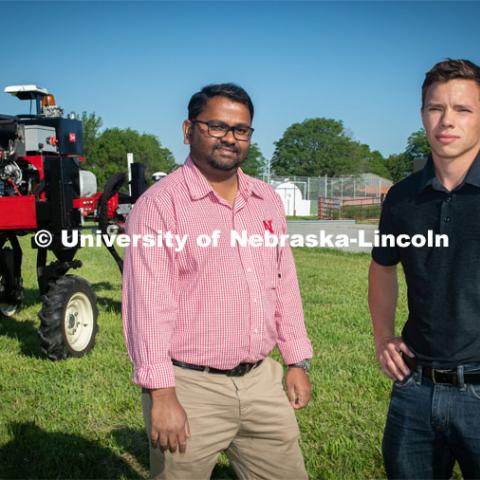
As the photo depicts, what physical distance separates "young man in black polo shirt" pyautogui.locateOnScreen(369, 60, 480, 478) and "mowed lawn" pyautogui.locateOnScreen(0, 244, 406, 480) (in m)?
1.60

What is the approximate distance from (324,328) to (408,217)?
528cm

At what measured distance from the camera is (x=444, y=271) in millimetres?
2232

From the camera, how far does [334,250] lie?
1784 cm

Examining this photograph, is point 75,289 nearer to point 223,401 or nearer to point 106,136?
point 223,401

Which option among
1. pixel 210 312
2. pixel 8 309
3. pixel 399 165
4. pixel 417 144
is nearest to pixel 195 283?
pixel 210 312

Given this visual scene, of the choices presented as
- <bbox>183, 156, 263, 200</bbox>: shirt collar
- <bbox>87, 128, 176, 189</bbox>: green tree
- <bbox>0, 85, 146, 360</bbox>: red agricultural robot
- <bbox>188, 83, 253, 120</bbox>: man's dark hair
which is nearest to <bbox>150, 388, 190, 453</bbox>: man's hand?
<bbox>183, 156, 263, 200</bbox>: shirt collar

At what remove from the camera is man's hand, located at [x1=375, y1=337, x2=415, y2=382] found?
7.72 feet

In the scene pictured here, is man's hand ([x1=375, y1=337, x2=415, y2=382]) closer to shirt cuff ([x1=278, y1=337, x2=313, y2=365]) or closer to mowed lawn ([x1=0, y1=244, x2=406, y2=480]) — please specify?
shirt cuff ([x1=278, y1=337, x2=313, y2=365])

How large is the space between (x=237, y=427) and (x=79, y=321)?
171 inches

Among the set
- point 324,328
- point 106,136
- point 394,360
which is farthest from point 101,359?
point 106,136

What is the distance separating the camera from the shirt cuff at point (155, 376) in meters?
2.24

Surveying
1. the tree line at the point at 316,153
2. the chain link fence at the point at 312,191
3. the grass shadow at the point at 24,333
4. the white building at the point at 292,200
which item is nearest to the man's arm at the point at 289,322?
the grass shadow at the point at 24,333

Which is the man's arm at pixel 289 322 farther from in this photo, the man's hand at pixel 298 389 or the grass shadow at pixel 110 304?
the grass shadow at pixel 110 304

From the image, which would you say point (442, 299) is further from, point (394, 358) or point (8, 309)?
point (8, 309)
